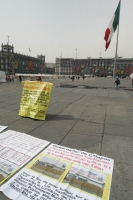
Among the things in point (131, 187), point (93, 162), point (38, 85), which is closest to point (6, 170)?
point (93, 162)

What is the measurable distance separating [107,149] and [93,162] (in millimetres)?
641

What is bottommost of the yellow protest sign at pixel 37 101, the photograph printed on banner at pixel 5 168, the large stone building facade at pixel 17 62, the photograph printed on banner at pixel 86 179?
the photograph printed on banner at pixel 86 179

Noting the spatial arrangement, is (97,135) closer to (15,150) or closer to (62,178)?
(62,178)

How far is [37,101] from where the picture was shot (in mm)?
4727

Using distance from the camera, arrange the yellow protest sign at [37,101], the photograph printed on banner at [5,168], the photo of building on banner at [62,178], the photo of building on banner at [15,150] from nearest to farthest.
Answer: the photo of building on banner at [62,178], the photograph printed on banner at [5,168], the photo of building on banner at [15,150], the yellow protest sign at [37,101]

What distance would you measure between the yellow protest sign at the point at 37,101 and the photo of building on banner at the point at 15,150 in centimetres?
124

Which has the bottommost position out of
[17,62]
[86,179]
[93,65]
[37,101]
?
[86,179]

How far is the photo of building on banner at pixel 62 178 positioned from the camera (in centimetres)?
176

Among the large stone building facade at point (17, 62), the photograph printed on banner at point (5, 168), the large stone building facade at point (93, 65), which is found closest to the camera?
the photograph printed on banner at point (5, 168)

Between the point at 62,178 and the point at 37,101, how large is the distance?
3.05 meters

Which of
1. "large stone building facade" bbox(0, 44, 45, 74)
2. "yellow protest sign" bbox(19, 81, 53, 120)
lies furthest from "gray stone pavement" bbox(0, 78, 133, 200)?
"large stone building facade" bbox(0, 44, 45, 74)

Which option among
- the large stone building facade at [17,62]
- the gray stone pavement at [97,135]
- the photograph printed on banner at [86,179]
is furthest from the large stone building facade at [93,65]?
the photograph printed on banner at [86,179]

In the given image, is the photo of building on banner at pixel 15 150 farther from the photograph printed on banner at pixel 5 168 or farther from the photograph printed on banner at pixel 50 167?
the photograph printed on banner at pixel 50 167

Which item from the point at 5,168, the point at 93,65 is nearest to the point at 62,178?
the point at 5,168
